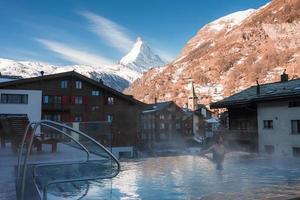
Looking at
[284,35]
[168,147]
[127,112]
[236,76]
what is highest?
[284,35]

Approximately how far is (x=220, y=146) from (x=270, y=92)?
50.9 feet

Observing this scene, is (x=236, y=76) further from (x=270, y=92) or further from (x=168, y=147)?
(x=270, y=92)

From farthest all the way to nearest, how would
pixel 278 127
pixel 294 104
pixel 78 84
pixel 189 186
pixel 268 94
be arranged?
pixel 78 84 < pixel 268 94 < pixel 278 127 < pixel 294 104 < pixel 189 186

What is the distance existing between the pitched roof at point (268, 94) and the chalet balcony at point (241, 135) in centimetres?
247

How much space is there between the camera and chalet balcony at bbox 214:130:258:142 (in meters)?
29.1

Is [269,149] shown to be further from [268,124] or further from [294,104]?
[294,104]

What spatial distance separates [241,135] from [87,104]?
19233 mm

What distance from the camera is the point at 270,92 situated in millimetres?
27875

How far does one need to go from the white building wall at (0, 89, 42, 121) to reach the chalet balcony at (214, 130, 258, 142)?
63.6 ft

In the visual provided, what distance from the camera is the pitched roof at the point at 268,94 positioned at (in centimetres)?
2480

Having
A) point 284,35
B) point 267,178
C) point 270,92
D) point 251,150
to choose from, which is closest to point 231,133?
point 251,150

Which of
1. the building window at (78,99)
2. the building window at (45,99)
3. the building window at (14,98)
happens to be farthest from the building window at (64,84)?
the building window at (14,98)

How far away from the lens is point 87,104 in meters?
41.4

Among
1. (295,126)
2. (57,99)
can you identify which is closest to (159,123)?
(57,99)
